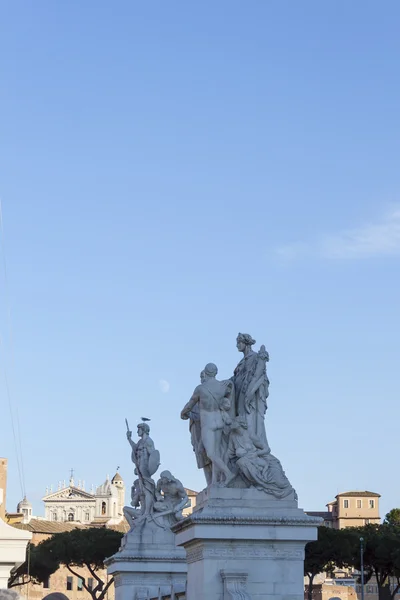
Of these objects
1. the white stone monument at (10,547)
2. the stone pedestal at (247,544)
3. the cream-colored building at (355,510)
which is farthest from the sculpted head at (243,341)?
the cream-colored building at (355,510)

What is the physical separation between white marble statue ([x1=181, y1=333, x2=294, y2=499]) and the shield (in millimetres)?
9590

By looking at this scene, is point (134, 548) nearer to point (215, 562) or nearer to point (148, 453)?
point (148, 453)

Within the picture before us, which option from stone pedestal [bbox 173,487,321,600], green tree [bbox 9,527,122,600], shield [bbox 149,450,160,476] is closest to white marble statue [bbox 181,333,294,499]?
stone pedestal [bbox 173,487,321,600]

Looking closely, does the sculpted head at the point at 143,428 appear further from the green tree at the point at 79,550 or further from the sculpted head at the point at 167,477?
the green tree at the point at 79,550

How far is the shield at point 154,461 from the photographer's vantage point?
28.1 meters

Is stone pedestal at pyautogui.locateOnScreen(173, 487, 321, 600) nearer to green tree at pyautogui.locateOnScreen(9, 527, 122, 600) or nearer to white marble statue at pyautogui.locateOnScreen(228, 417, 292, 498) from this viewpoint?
white marble statue at pyautogui.locateOnScreen(228, 417, 292, 498)

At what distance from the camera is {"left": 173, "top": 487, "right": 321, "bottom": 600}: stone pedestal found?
17141mm

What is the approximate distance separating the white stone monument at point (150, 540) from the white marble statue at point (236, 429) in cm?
830

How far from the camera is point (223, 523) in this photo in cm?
1722

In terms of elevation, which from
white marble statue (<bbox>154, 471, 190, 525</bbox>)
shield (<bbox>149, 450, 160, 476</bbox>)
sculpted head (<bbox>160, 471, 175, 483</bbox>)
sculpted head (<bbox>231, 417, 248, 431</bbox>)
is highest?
shield (<bbox>149, 450, 160, 476</bbox>)

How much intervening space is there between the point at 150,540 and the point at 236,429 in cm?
977

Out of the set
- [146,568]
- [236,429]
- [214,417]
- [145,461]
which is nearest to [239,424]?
[236,429]

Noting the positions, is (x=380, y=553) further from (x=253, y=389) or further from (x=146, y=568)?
(x=253, y=389)

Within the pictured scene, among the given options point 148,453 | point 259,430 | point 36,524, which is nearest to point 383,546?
point 148,453
